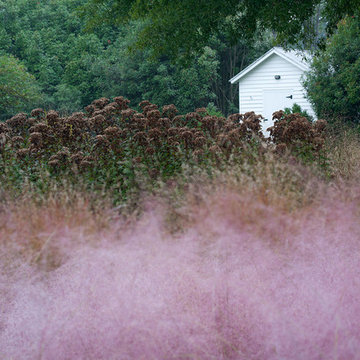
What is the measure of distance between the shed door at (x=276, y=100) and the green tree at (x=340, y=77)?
7101mm

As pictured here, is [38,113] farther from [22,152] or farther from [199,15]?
[199,15]

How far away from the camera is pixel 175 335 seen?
2891 millimetres

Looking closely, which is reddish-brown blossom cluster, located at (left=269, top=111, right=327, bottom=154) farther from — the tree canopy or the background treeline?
the background treeline

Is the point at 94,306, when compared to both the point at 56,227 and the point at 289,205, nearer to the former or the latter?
the point at 56,227

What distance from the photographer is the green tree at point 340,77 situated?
46.6 feet

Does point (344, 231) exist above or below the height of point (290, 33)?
below

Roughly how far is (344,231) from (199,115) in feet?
14.1

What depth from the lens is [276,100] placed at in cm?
2342

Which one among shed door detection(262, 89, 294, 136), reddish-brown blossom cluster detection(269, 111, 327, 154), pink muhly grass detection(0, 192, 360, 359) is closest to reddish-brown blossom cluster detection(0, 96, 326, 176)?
reddish-brown blossom cluster detection(269, 111, 327, 154)

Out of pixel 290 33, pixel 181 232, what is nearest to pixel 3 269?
pixel 181 232

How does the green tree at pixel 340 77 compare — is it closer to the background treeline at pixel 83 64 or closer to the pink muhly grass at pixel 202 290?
the background treeline at pixel 83 64

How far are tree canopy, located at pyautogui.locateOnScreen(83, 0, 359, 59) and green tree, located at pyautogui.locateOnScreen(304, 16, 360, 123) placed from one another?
5286 mm

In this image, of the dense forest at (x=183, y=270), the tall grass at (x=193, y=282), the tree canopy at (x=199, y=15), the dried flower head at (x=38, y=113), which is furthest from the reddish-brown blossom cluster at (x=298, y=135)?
the dried flower head at (x=38, y=113)

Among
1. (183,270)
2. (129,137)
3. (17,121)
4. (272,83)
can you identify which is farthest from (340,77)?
(183,270)
